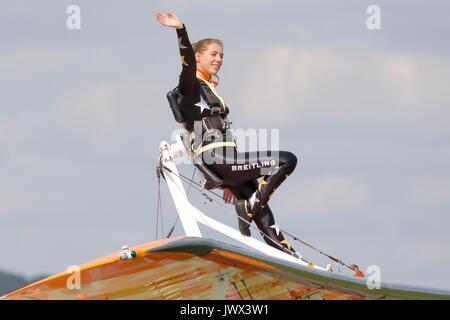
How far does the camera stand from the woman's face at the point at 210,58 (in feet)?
51.4

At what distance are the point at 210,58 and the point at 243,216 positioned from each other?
190 centimetres

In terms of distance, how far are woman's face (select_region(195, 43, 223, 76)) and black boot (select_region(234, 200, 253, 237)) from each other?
5.25 feet

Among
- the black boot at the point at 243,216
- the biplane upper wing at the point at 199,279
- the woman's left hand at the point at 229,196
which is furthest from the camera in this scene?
the woman's left hand at the point at 229,196

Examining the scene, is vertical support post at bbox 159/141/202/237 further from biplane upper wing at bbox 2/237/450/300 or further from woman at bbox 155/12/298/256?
biplane upper wing at bbox 2/237/450/300

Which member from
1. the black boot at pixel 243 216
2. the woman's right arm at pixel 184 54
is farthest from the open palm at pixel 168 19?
the black boot at pixel 243 216

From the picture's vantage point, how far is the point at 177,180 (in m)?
15.5


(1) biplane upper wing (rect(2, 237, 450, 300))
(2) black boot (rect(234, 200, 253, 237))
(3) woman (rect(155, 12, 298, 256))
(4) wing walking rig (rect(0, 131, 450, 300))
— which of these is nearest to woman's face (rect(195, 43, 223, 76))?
(3) woman (rect(155, 12, 298, 256))

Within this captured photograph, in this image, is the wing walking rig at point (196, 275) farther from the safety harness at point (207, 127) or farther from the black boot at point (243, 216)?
the safety harness at point (207, 127)

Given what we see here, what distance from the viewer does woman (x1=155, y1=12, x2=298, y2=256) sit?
50.3 ft

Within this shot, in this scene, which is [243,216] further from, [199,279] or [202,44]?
[202,44]

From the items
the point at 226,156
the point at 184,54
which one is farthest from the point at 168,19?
the point at 226,156

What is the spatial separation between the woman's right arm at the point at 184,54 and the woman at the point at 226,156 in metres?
0.01
